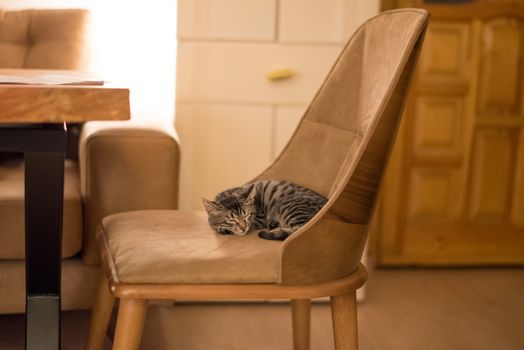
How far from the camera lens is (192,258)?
4.73 ft

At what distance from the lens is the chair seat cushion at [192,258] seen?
142cm

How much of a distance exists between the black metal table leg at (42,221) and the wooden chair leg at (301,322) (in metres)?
0.64

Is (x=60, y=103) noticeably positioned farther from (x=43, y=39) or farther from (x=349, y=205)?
(x=43, y=39)

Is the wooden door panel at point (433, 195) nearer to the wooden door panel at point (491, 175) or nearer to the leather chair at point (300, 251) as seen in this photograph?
the wooden door panel at point (491, 175)

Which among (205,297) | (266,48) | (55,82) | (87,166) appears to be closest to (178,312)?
(87,166)

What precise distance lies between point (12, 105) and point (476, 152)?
2.30 meters

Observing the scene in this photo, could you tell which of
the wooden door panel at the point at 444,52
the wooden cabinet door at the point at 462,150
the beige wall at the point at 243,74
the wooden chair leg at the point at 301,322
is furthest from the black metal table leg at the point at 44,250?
the wooden door panel at the point at 444,52

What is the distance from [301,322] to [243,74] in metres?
0.90

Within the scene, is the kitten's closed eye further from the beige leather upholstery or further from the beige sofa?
the beige sofa

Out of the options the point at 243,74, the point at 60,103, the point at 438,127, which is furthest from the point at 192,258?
the point at 438,127

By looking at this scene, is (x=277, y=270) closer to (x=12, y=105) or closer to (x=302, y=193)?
(x=302, y=193)

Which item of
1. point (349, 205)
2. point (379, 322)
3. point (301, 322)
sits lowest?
point (379, 322)

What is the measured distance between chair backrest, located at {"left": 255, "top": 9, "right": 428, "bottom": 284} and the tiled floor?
2.42ft

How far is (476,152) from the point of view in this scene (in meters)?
3.18
